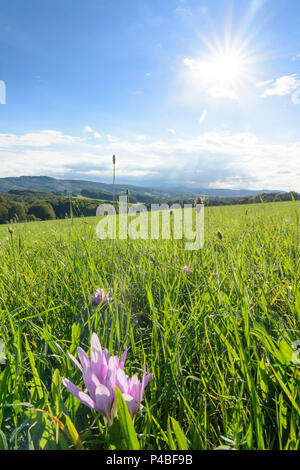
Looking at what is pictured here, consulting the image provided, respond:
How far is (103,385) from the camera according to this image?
2.12 ft

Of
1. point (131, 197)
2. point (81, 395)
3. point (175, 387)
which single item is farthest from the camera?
point (131, 197)

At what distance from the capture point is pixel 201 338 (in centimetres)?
117

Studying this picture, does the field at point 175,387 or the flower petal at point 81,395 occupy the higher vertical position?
the flower petal at point 81,395

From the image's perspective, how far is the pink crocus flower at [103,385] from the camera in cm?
64

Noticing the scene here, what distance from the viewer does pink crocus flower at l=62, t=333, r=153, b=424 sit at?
0.64 metres

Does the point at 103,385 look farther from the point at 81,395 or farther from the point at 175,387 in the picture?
the point at 175,387

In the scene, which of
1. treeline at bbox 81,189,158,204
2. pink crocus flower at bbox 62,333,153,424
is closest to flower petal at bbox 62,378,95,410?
pink crocus flower at bbox 62,333,153,424

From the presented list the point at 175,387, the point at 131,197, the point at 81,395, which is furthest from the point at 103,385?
the point at 131,197

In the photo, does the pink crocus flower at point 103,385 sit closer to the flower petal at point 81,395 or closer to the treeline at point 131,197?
the flower petal at point 81,395

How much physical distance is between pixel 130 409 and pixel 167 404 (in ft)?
0.74

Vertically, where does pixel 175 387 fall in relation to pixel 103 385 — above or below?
below

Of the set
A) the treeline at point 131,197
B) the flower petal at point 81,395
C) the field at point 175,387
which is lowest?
the field at point 175,387

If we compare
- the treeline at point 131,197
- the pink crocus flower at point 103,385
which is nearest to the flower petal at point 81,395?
the pink crocus flower at point 103,385
